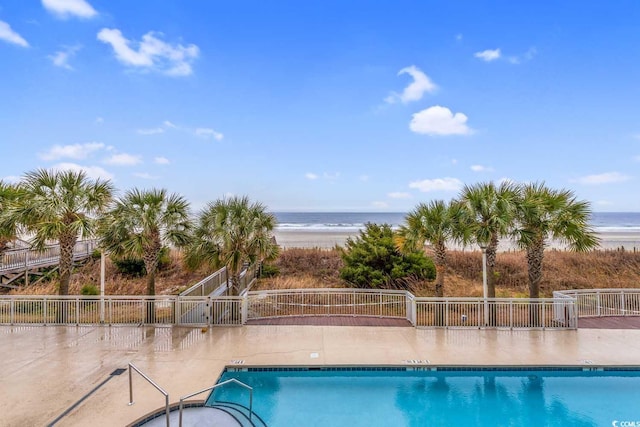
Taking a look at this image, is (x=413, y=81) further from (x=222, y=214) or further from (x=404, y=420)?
(x=404, y=420)

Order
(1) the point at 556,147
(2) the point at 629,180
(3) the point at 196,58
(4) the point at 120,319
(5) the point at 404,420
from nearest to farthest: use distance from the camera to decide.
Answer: (5) the point at 404,420 < (4) the point at 120,319 < (3) the point at 196,58 < (1) the point at 556,147 < (2) the point at 629,180

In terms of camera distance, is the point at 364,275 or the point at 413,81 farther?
the point at 413,81

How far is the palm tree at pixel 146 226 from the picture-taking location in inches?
386

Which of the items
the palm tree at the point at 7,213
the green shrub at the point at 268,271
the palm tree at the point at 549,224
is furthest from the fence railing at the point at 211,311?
the green shrub at the point at 268,271

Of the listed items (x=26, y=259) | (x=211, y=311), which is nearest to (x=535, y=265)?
(x=211, y=311)

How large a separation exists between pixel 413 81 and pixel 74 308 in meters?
17.2

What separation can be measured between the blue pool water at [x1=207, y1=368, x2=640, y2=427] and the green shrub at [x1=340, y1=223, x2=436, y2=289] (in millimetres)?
7263

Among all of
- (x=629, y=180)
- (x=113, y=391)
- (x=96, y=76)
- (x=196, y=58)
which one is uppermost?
(x=196, y=58)

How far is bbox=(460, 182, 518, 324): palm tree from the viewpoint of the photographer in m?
9.60

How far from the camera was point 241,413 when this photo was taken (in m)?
5.34

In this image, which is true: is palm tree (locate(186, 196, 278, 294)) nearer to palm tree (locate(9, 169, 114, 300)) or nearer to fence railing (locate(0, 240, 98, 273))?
palm tree (locate(9, 169, 114, 300))

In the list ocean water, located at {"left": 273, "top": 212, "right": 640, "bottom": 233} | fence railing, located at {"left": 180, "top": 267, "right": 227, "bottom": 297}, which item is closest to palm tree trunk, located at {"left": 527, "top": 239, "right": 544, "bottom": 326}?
fence railing, located at {"left": 180, "top": 267, "right": 227, "bottom": 297}

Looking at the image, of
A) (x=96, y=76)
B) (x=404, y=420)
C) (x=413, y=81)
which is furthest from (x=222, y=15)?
(x=404, y=420)

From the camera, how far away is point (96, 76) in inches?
595
